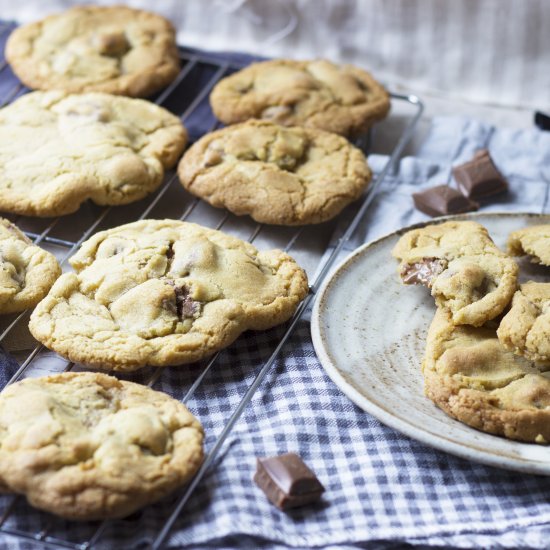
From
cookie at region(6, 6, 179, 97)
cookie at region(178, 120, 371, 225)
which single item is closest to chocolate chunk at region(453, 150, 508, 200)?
cookie at region(178, 120, 371, 225)

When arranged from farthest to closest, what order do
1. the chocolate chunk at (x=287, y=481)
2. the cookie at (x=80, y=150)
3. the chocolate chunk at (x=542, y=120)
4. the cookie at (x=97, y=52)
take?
the chocolate chunk at (x=542, y=120) < the cookie at (x=97, y=52) < the cookie at (x=80, y=150) < the chocolate chunk at (x=287, y=481)

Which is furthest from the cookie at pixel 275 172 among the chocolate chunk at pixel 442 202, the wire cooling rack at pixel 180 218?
the chocolate chunk at pixel 442 202

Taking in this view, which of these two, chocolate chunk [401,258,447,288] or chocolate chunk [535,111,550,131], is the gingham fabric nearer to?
chocolate chunk [401,258,447,288]

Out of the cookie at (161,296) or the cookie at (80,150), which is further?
the cookie at (80,150)

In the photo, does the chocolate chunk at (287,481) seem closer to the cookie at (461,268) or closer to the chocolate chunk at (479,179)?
the cookie at (461,268)

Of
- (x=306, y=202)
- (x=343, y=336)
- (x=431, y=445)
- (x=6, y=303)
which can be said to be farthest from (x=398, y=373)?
(x=6, y=303)

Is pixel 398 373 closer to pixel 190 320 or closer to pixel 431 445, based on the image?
pixel 431 445

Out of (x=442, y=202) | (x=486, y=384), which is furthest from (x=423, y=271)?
(x=442, y=202)
